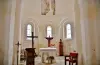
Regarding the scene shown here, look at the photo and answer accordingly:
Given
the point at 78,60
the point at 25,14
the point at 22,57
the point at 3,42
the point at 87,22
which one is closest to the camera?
the point at 3,42

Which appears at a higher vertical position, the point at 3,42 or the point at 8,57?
the point at 3,42

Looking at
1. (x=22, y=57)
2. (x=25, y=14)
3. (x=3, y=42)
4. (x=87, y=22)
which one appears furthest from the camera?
(x=25, y=14)

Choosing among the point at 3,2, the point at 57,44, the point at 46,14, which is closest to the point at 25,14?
the point at 46,14

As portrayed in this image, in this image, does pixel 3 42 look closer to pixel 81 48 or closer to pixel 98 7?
pixel 81 48

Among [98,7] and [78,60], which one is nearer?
[98,7]

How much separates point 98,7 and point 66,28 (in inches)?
211

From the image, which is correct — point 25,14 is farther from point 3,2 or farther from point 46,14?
point 3,2

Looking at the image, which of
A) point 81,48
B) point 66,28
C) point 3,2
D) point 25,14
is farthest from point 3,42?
point 66,28

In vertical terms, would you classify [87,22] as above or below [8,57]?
above

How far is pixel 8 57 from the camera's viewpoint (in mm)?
5027

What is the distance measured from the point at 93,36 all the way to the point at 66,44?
5.06m

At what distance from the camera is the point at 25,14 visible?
10125 mm

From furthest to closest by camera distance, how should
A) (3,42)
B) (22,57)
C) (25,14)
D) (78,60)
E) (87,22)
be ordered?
1. (25,14)
2. (22,57)
3. (78,60)
4. (87,22)
5. (3,42)

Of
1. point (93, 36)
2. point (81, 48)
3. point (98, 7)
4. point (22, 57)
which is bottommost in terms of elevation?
point (22, 57)
